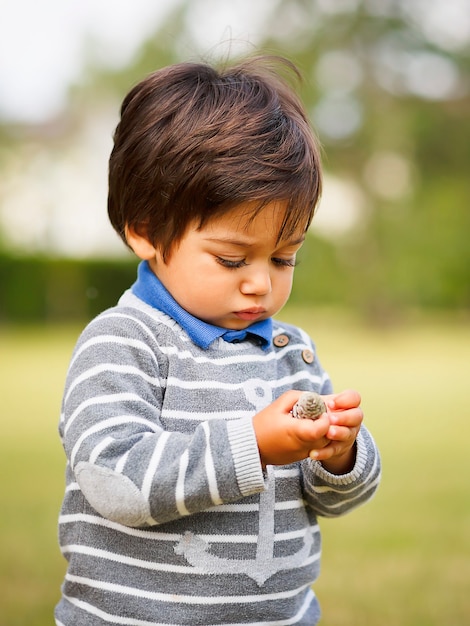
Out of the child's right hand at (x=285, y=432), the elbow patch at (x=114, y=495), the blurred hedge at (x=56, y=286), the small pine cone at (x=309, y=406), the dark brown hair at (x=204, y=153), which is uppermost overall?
the blurred hedge at (x=56, y=286)

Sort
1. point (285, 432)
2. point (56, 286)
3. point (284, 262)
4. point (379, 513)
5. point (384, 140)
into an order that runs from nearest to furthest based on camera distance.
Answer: point (285, 432)
point (284, 262)
point (379, 513)
point (56, 286)
point (384, 140)

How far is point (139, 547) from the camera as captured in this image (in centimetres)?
149

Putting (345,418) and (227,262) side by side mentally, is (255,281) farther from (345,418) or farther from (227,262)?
(345,418)

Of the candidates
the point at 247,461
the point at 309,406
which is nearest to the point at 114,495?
the point at 247,461

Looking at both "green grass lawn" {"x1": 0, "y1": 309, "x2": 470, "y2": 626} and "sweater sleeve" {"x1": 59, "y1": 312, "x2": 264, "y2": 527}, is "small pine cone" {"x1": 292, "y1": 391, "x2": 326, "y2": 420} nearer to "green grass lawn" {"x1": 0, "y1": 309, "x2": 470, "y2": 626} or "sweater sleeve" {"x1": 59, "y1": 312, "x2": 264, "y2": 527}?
"sweater sleeve" {"x1": 59, "y1": 312, "x2": 264, "y2": 527}

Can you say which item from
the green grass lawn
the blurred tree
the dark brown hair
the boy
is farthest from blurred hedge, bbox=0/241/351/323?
the boy

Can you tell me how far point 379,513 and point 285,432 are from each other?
315 cm

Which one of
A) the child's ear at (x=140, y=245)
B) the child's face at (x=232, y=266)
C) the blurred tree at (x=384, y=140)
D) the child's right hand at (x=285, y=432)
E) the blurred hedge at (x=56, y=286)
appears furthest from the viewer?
the blurred tree at (x=384, y=140)

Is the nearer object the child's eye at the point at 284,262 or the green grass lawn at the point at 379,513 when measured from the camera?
the child's eye at the point at 284,262

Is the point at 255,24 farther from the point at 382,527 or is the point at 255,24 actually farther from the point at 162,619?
the point at 162,619

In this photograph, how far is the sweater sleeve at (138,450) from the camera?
133 centimetres

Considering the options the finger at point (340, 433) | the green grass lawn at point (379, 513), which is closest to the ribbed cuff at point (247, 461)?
the finger at point (340, 433)

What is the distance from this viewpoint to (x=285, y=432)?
1.31 metres

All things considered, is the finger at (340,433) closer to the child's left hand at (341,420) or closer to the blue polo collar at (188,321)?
the child's left hand at (341,420)
